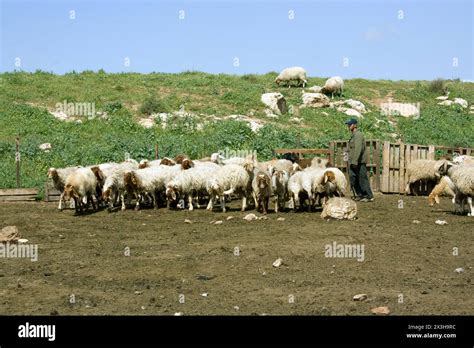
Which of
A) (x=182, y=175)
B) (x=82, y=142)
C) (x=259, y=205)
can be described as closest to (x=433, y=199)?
(x=259, y=205)

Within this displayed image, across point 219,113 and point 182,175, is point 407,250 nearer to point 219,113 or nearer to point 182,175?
point 182,175

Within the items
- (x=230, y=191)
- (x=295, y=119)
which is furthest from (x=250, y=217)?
(x=295, y=119)

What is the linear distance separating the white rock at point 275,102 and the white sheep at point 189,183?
18655 millimetres

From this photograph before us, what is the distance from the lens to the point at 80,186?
16.0 m

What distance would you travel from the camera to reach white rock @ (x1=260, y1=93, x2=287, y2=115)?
3478cm

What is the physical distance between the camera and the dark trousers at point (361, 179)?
1752cm

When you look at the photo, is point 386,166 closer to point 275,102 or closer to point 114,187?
point 114,187

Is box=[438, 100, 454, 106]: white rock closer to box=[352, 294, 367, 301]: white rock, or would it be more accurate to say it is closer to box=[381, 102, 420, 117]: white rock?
box=[381, 102, 420, 117]: white rock

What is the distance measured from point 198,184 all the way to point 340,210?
4196 millimetres

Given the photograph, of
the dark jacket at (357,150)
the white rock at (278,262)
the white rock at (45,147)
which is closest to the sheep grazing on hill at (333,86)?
the white rock at (45,147)

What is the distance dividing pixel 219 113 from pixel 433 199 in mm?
17995

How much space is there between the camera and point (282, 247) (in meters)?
10.8

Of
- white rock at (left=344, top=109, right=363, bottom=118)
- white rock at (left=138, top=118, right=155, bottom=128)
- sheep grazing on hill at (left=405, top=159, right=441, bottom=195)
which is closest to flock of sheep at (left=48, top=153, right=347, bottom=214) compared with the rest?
sheep grazing on hill at (left=405, top=159, right=441, bottom=195)

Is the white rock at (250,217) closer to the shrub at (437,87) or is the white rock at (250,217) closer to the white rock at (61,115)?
the white rock at (61,115)
